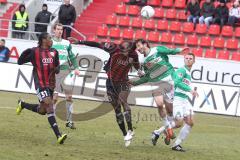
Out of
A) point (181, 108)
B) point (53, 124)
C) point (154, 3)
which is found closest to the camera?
point (53, 124)

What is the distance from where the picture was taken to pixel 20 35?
1277 inches

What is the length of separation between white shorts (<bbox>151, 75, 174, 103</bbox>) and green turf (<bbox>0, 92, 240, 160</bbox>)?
3.57 ft

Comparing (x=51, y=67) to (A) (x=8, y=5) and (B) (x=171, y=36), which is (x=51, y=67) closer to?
(B) (x=171, y=36)

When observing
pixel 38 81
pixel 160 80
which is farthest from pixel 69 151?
pixel 160 80

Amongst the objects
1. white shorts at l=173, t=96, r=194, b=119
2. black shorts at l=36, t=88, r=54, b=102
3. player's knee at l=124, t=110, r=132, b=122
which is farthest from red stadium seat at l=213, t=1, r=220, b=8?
black shorts at l=36, t=88, r=54, b=102

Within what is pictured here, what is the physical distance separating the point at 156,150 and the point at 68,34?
17.9m

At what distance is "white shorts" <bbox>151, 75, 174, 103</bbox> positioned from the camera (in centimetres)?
1630

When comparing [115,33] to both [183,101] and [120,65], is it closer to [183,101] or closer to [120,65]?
[120,65]

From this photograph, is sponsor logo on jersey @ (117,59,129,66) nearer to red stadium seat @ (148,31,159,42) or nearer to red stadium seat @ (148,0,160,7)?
red stadium seat @ (148,31,159,42)

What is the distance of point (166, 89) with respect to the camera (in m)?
16.5

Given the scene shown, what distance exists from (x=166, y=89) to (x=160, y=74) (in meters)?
0.40

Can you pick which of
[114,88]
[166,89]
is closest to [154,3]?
[166,89]

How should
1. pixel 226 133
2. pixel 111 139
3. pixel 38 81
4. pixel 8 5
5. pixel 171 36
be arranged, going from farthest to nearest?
pixel 8 5
pixel 171 36
pixel 226 133
pixel 111 139
pixel 38 81

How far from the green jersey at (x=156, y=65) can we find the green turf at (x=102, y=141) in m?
1.52
